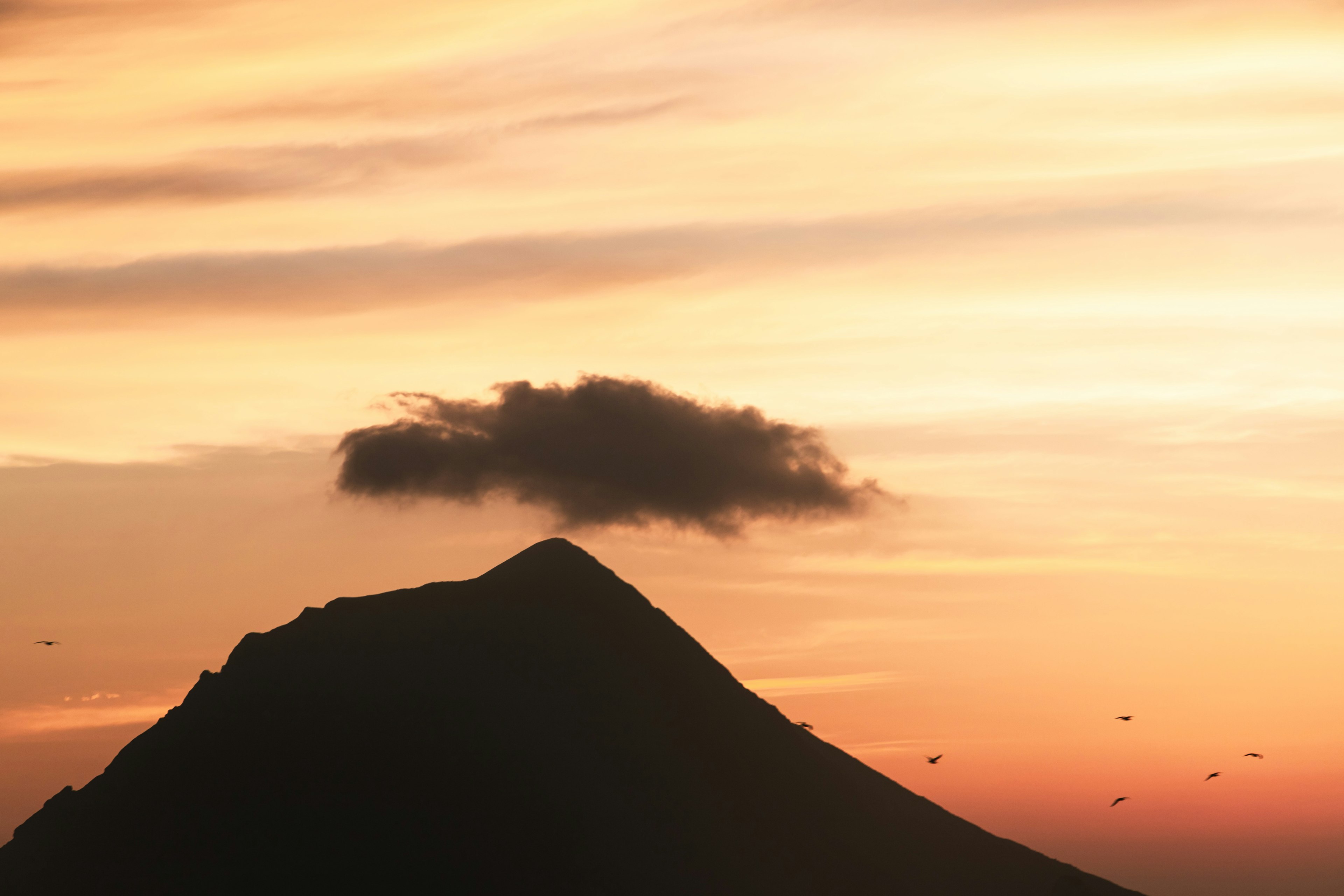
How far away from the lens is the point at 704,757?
332 ft

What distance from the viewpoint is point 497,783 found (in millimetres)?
92750

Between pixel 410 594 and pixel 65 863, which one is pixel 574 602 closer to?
pixel 410 594

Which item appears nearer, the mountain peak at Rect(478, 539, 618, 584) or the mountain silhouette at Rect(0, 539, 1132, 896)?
the mountain silhouette at Rect(0, 539, 1132, 896)

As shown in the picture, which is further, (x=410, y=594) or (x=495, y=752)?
(x=410, y=594)

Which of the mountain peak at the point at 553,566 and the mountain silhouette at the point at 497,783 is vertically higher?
the mountain peak at the point at 553,566

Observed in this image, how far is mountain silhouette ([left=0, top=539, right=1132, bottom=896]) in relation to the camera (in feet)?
288

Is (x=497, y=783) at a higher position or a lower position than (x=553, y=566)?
lower

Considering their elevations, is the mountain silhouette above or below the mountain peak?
below

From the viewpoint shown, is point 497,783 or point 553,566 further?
point 553,566

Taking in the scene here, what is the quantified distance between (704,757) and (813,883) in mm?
11618

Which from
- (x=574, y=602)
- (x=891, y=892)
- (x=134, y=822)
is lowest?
(x=891, y=892)

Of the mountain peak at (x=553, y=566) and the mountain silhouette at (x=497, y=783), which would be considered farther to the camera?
the mountain peak at (x=553, y=566)

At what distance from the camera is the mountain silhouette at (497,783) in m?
87.8

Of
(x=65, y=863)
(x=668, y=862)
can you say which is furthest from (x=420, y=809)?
(x=65, y=863)
